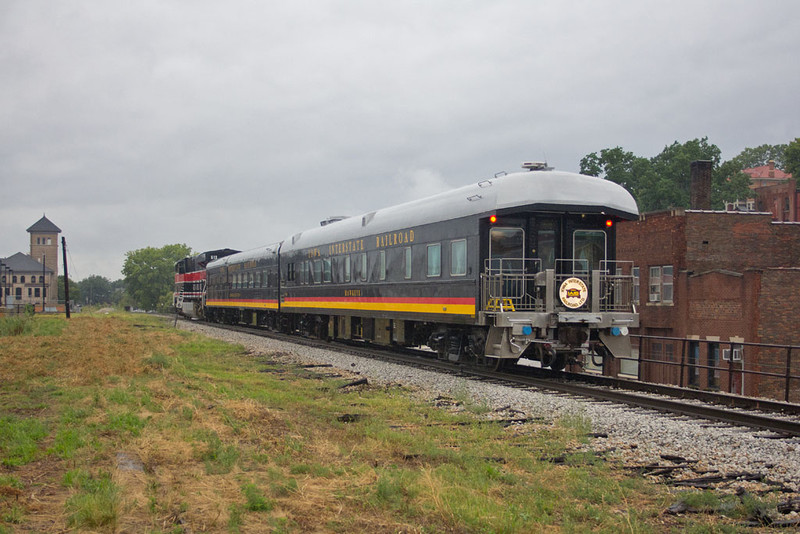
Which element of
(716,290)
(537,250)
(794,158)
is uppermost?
(794,158)

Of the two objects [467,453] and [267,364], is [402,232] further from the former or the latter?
[467,453]

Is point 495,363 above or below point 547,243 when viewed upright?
below

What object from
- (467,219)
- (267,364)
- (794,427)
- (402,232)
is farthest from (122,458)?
(402,232)

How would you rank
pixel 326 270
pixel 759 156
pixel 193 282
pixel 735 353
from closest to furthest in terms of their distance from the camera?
pixel 326 270
pixel 735 353
pixel 193 282
pixel 759 156

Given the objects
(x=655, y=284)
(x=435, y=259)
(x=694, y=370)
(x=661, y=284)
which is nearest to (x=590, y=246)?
(x=435, y=259)

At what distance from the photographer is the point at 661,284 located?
111ft

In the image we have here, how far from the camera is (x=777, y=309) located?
2923 cm

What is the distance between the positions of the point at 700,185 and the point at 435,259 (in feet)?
86.7

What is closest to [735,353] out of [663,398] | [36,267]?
[663,398]

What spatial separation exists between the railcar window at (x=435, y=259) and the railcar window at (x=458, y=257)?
64 cm

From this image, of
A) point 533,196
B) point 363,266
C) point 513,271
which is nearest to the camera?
point 533,196

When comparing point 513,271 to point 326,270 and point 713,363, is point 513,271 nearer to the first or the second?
point 326,270

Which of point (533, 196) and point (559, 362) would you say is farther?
point (559, 362)

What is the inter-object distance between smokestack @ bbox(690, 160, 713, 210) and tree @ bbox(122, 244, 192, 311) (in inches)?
4800
